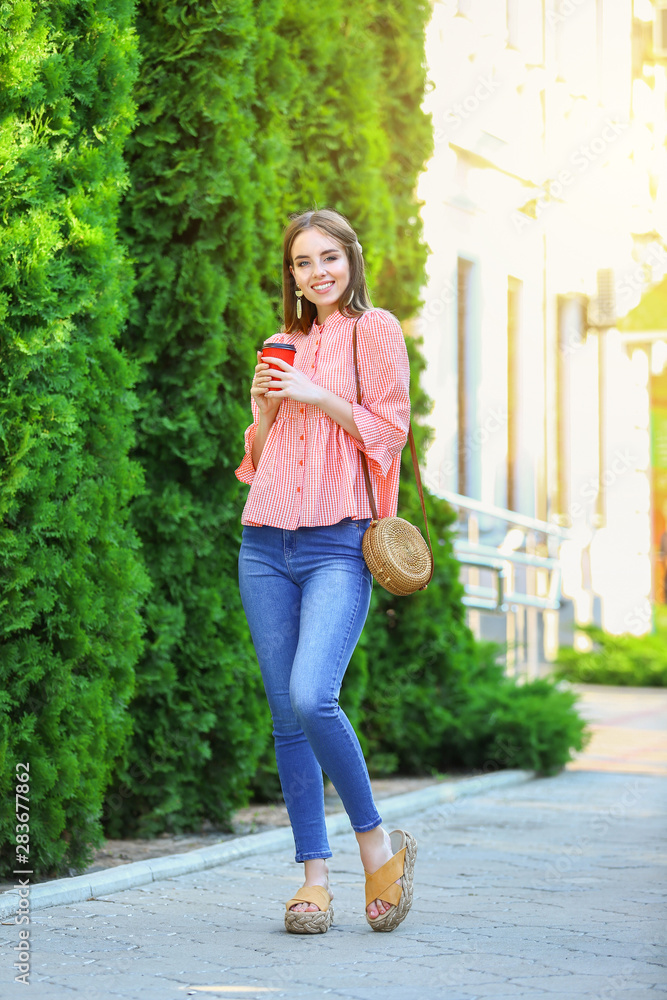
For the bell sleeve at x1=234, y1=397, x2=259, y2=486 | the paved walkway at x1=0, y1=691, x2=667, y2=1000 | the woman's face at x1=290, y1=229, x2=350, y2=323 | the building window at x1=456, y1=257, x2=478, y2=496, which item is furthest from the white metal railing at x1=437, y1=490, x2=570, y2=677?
the woman's face at x1=290, y1=229, x2=350, y2=323

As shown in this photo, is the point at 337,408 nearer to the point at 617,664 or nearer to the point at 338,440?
the point at 338,440

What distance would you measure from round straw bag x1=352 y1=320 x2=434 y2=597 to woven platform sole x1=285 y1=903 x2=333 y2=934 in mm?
917

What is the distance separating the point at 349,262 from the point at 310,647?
3.77ft

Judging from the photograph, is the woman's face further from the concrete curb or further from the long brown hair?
the concrete curb

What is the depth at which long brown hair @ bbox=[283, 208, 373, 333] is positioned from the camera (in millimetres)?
3848

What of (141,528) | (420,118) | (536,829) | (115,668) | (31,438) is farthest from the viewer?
(420,118)

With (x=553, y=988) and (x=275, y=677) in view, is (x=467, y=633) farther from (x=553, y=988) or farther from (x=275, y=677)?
(x=553, y=988)

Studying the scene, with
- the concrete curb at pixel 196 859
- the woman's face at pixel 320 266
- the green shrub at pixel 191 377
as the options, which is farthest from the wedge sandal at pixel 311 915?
the woman's face at pixel 320 266

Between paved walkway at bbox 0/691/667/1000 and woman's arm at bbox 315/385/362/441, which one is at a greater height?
woman's arm at bbox 315/385/362/441

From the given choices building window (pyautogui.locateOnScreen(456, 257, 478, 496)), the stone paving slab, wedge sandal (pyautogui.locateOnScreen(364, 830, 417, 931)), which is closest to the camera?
the stone paving slab

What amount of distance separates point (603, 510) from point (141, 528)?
40.1 feet

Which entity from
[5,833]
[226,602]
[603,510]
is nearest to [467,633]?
[226,602]

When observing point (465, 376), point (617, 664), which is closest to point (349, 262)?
point (465, 376)

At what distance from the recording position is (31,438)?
4082mm
